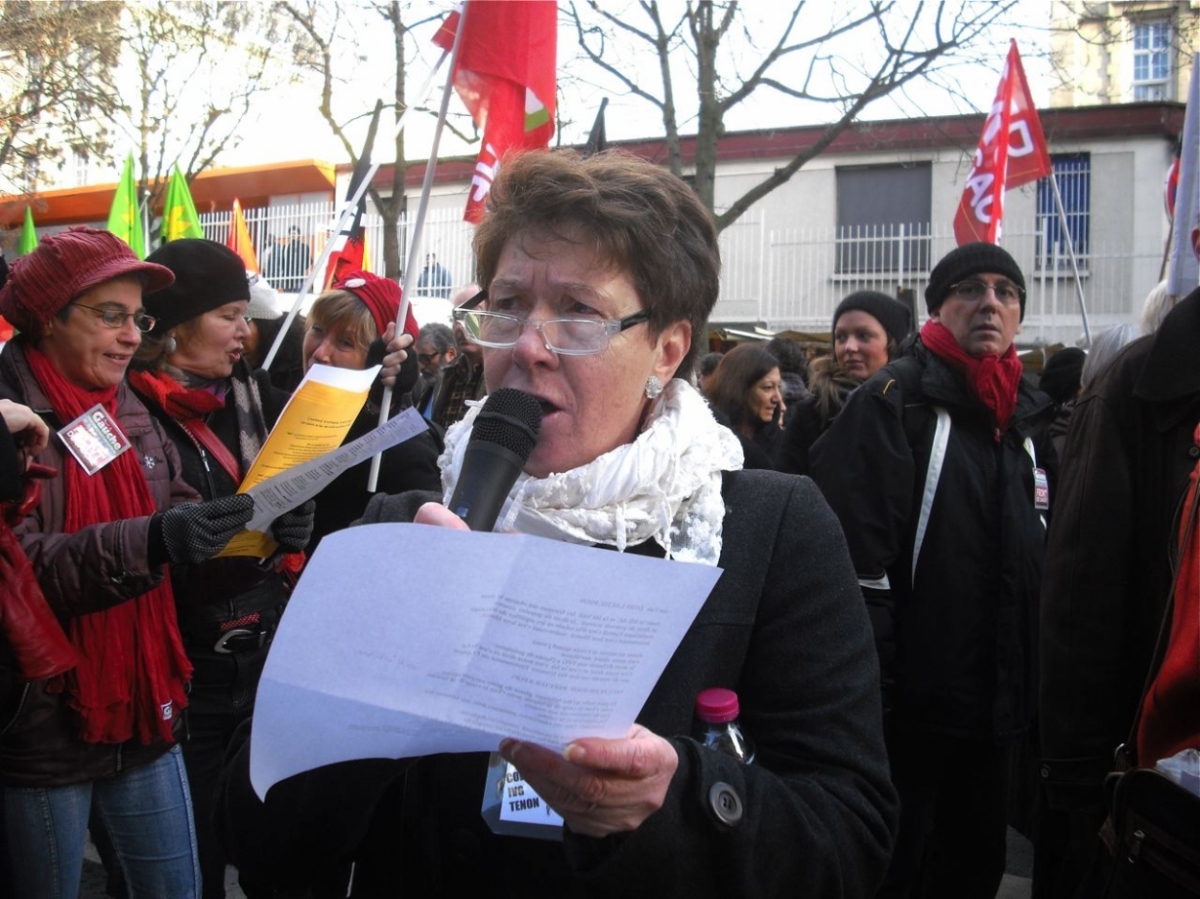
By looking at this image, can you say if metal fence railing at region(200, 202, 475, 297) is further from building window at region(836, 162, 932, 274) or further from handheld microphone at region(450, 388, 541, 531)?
handheld microphone at region(450, 388, 541, 531)

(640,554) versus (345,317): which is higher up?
(345,317)

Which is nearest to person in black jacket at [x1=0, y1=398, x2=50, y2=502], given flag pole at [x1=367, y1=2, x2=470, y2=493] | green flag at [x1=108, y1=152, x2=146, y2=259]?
flag pole at [x1=367, y1=2, x2=470, y2=493]

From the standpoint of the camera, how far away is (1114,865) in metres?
1.96

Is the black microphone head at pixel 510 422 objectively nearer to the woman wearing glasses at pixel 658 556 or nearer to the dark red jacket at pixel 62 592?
the woman wearing glasses at pixel 658 556

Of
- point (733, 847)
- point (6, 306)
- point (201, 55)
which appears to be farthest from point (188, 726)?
point (201, 55)

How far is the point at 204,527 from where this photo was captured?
250 centimetres

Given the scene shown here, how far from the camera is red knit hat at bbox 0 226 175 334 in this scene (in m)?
2.79

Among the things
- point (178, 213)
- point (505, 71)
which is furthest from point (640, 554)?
point (178, 213)

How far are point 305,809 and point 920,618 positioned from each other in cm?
250

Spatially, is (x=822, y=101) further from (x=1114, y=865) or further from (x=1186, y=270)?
(x=1114, y=865)

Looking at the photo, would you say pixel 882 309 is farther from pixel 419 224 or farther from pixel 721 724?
pixel 721 724

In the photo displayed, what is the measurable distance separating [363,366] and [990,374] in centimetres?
238

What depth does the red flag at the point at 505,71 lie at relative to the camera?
411 cm

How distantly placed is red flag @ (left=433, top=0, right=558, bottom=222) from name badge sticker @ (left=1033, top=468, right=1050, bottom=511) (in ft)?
7.64
